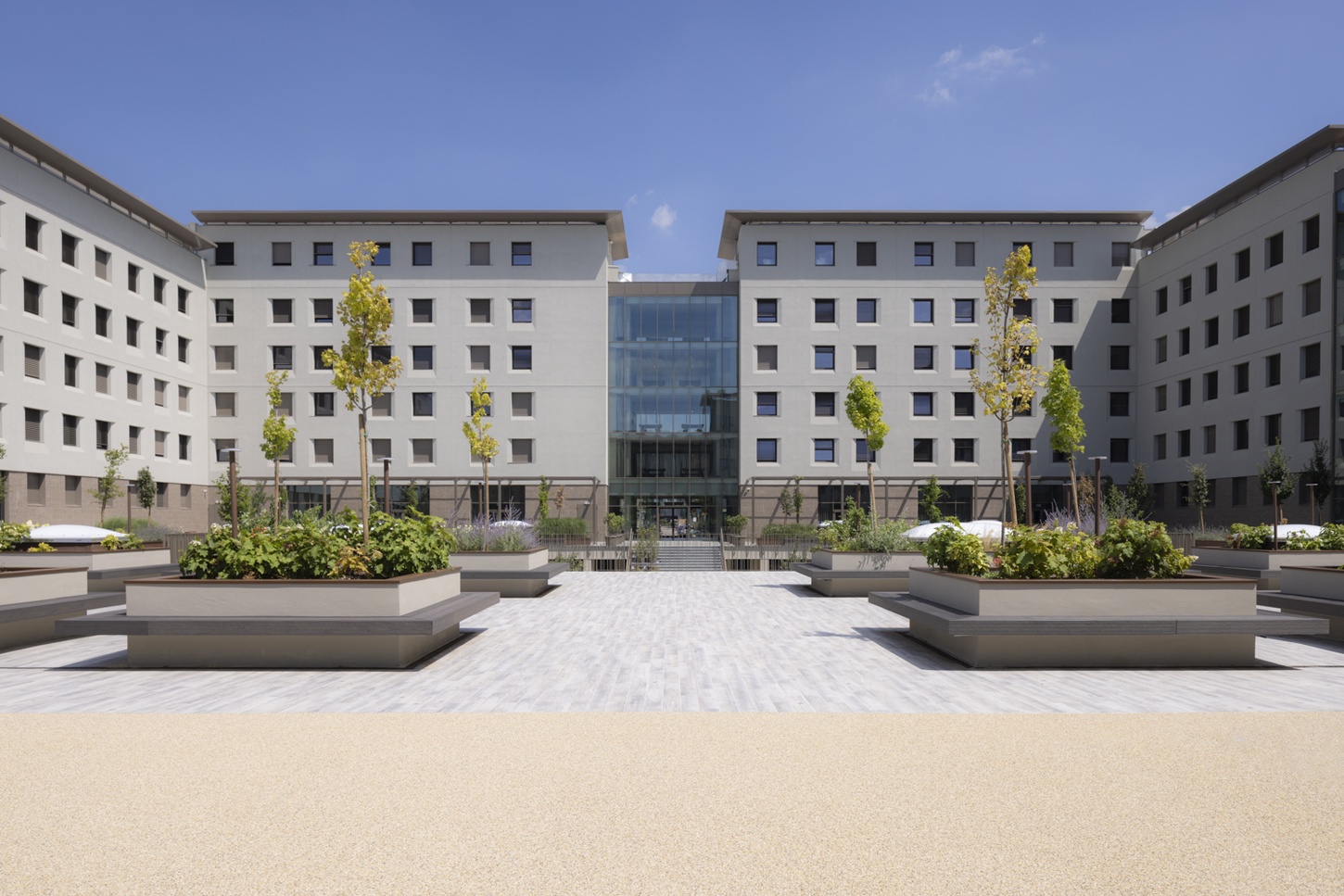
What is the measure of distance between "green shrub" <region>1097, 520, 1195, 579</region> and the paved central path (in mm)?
1250

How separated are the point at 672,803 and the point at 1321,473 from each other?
3490 centimetres

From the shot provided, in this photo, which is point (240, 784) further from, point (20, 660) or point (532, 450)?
point (532, 450)

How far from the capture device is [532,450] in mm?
44469

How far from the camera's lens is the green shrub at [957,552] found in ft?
36.1

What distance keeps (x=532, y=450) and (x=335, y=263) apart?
14.8 m

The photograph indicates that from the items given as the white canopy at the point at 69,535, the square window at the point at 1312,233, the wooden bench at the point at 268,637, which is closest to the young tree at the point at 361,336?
the wooden bench at the point at 268,637

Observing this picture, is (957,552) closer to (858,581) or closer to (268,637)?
(858,581)

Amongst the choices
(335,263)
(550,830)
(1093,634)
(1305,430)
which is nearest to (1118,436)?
(1305,430)

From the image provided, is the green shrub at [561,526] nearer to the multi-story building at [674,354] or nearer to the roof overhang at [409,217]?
the multi-story building at [674,354]

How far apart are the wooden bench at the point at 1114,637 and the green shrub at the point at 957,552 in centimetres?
123

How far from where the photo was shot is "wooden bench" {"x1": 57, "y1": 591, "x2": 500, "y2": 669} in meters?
9.25

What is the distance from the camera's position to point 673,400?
46.0 meters

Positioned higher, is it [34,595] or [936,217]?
[936,217]

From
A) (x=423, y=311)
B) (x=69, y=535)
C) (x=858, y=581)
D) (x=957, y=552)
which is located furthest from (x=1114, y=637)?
(x=423, y=311)
